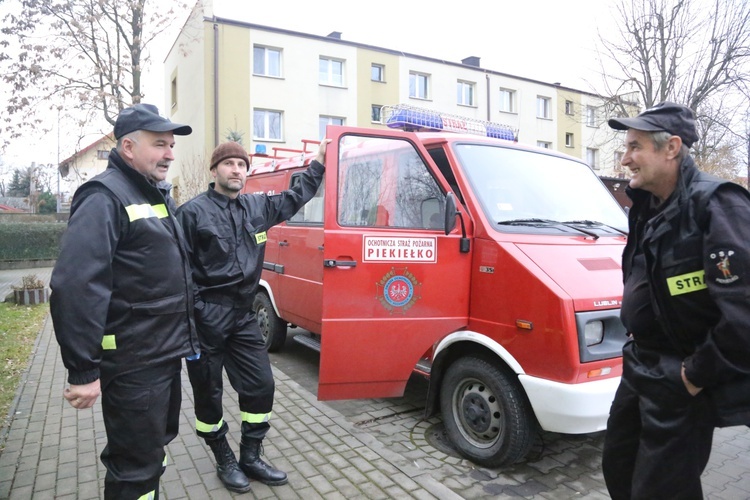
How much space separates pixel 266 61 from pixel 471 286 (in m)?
19.7

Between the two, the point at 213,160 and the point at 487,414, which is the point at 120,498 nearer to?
the point at 213,160

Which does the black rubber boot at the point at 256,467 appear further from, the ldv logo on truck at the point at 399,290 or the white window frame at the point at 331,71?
the white window frame at the point at 331,71

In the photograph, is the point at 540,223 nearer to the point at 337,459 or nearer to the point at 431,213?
the point at 431,213

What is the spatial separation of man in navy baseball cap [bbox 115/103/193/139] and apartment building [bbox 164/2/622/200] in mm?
14326

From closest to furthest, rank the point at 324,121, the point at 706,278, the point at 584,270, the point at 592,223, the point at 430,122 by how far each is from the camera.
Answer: the point at 706,278
the point at 584,270
the point at 592,223
the point at 430,122
the point at 324,121

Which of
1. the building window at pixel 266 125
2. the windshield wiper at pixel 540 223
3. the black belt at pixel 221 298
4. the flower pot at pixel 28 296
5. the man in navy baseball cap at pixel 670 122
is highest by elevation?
the building window at pixel 266 125

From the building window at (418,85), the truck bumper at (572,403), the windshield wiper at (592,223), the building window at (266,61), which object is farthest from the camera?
the building window at (418,85)

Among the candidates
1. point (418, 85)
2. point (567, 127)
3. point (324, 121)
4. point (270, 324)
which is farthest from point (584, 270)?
point (567, 127)

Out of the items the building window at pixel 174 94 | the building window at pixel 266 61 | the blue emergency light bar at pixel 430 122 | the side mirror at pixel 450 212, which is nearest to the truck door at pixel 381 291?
the side mirror at pixel 450 212

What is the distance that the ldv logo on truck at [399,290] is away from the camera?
139 inches

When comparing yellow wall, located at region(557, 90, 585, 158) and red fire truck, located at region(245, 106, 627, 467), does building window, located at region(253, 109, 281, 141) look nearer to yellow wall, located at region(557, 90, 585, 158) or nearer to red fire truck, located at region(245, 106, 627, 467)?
yellow wall, located at region(557, 90, 585, 158)

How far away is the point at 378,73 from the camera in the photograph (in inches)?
909

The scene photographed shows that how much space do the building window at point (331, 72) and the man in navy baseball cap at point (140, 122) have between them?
20454mm

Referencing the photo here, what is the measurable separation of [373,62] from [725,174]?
1494 cm
